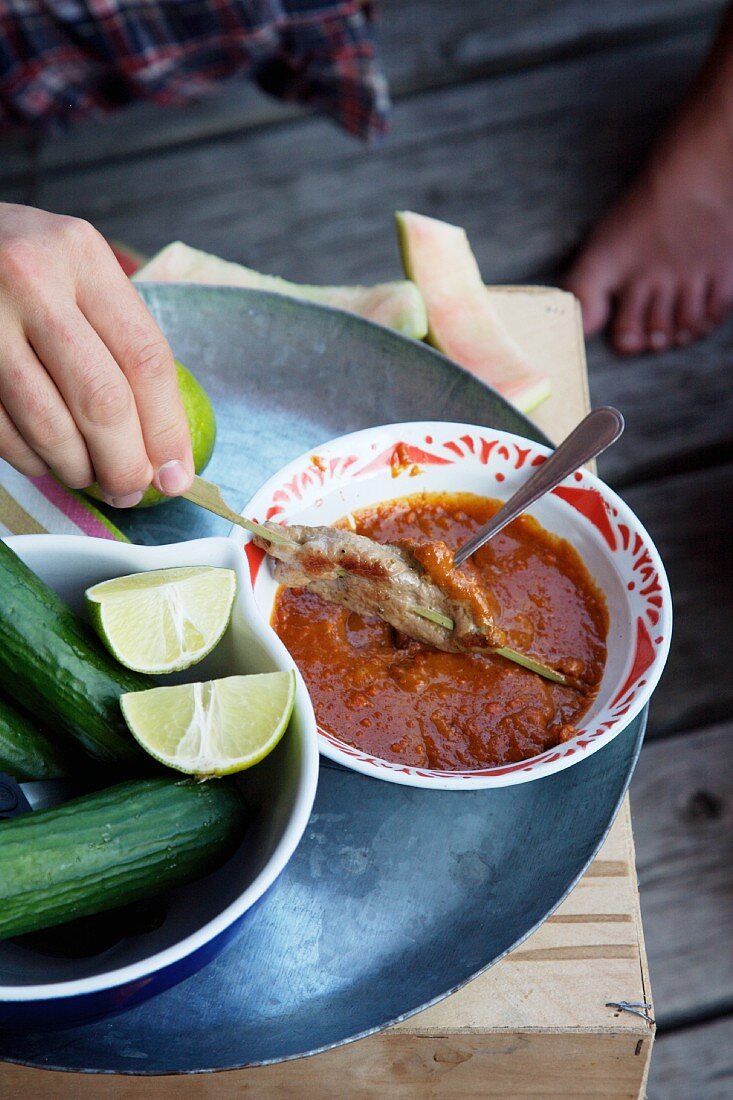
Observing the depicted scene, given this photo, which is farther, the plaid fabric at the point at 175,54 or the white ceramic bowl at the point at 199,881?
the plaid fabric at the point at 175,54

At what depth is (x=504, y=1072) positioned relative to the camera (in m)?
1.24

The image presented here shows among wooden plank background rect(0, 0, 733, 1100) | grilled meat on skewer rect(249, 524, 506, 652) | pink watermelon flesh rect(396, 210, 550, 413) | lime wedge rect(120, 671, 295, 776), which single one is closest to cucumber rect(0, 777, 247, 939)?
lime wedge rect(120, 671, 295, 776)

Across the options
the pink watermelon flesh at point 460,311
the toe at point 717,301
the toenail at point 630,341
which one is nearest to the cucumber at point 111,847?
the pink watermelon flesh at point 460,311

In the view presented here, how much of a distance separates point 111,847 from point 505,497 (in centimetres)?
65

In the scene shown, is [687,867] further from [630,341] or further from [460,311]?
[630,341]

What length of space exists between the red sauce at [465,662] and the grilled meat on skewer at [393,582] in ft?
0.12

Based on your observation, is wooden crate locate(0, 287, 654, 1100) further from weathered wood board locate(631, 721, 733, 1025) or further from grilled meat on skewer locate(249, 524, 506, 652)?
weathered wood board locate(631, 721, 733, 1025)

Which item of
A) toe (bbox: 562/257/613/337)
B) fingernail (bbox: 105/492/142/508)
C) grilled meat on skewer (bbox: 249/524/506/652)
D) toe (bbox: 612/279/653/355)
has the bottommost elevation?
toe (bbox: 612/279/653/355)

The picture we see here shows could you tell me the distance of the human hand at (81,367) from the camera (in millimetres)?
1071

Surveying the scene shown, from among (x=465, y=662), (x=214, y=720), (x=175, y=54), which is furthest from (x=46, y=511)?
→ (x=175, y=54)

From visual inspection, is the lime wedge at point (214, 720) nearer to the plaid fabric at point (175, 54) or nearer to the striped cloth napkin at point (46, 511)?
the striped cloth napkin at point (46, 511)

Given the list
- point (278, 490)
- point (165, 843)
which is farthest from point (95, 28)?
point (165, 843)

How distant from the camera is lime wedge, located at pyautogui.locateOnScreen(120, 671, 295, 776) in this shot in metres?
0.97

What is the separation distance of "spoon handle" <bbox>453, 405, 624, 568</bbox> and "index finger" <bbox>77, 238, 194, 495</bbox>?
14.8 inches
